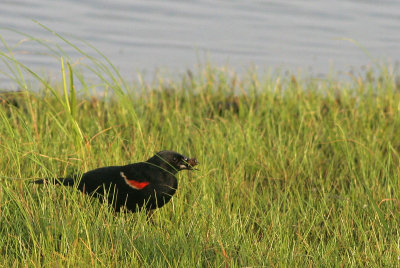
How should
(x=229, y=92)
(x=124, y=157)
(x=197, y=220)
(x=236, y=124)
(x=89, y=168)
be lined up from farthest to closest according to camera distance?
(x=229, y=92) → (x=236, y=124) → (x=124, y=157) → (x=89, y=168) → (x=197, y=220)

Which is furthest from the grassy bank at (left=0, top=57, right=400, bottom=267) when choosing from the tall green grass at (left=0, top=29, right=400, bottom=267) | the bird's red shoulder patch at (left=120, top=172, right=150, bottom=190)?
the bird's red shoulder patch at (left=120, top=172, right=150, bottom=190)

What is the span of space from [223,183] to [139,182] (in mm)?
1045

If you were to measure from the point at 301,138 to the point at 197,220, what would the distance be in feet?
9.29

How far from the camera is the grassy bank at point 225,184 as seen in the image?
3865mm

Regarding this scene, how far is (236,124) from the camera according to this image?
647 cm

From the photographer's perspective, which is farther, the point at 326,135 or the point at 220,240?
the point at 326,135

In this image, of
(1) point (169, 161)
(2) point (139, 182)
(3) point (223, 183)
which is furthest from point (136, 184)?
(3) point (223, 183)

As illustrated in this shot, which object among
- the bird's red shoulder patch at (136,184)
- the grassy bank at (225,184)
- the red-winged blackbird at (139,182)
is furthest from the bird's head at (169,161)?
the grassy bank at (225,184)

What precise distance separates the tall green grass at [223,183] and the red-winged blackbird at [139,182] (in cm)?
11

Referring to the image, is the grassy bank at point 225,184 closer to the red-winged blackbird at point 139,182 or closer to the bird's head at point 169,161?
the red-winged blackbird at point 139,182

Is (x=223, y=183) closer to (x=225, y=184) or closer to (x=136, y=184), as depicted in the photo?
(x=225, y=184)

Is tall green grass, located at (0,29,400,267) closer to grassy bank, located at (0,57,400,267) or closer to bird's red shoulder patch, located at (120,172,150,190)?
grassy bank, located at (0,57,400,267)

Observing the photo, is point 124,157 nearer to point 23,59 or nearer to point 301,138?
point 301,138

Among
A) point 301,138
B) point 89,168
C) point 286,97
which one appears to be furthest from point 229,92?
point 89,168
